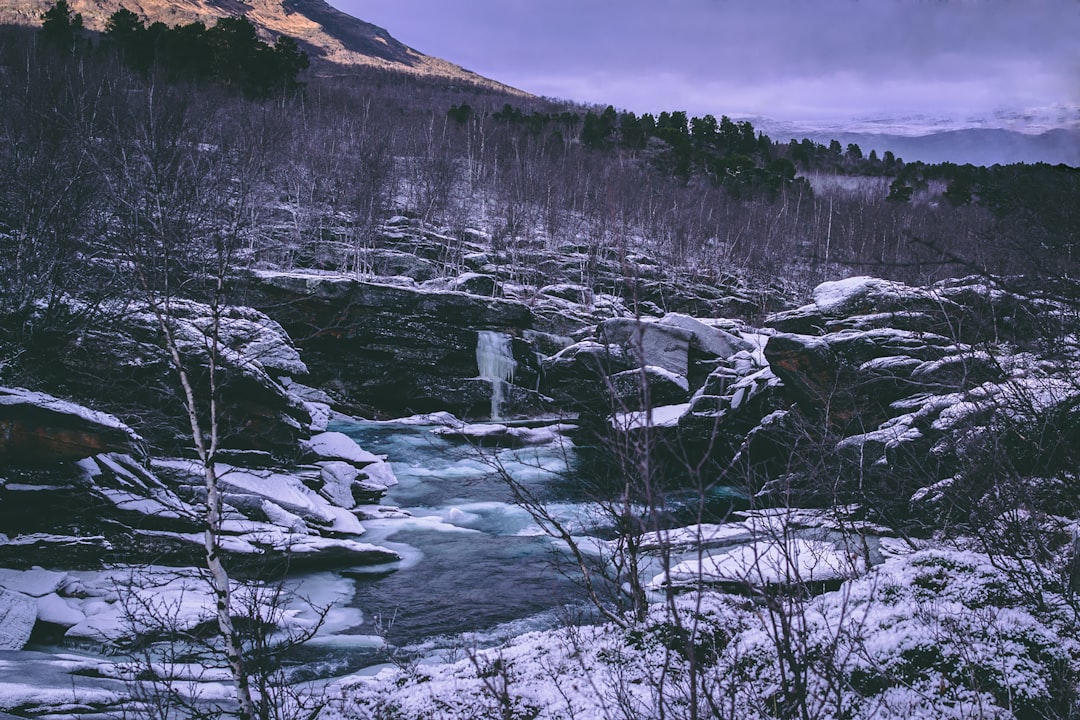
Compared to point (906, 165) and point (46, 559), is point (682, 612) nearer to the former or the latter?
point (46, 559)

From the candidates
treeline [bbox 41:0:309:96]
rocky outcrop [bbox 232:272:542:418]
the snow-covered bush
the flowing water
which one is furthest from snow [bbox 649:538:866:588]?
treeline [bbox 41:0:309:96]

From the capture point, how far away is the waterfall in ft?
99.3

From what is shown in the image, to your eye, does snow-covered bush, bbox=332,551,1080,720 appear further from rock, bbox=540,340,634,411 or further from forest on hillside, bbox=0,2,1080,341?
rock, bbox=540,340,634,411

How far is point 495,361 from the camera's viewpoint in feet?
101

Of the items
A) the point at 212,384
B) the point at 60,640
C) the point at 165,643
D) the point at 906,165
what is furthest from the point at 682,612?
the point at 906,165

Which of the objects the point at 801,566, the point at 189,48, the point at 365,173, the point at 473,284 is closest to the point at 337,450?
the point at 801,566

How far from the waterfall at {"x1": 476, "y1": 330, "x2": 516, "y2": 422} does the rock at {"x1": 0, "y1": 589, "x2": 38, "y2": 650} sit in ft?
71.3

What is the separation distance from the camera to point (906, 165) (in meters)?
97.2

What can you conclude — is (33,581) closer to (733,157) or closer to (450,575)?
(450,575)

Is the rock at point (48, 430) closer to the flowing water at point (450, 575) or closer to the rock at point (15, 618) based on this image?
the rock at point (15, 618)

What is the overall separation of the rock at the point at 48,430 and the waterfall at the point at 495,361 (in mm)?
19591

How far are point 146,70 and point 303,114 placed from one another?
12306mm

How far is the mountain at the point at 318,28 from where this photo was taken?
116 meters

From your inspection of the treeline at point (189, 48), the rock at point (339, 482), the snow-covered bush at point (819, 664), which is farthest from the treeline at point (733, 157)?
the snow-covered bush at point (819, 664)
